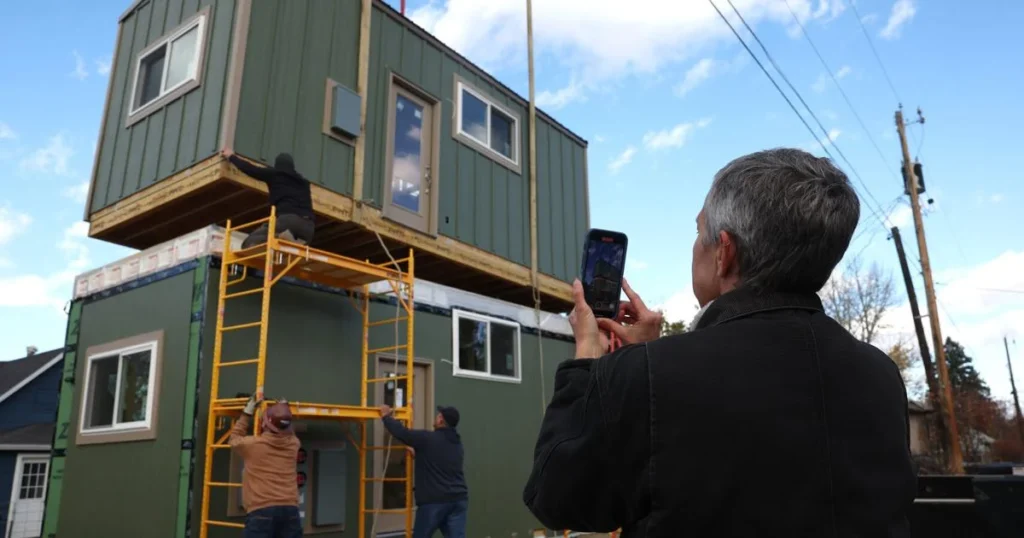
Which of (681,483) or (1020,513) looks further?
(1020,513)

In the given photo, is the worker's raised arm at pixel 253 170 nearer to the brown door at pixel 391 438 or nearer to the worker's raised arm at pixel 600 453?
the brown door at pixel 391 438

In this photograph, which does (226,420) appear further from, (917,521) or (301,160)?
(917,521)

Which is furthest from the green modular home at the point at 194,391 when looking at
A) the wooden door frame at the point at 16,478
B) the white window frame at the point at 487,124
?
the wooden door frame at the point at 16,478

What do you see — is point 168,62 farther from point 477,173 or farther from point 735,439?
point 735,439

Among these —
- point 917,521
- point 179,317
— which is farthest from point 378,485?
point 917,521

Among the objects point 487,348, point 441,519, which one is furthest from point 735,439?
point 487,348

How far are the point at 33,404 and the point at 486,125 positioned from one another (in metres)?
18.7

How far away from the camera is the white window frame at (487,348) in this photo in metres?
10.5

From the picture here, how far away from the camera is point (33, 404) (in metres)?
22.9

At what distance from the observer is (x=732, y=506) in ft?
4.06

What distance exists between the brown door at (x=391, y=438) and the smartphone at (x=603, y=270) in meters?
6.90

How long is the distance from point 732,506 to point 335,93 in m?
9.60

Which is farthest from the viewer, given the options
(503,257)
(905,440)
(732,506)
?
(503,257)

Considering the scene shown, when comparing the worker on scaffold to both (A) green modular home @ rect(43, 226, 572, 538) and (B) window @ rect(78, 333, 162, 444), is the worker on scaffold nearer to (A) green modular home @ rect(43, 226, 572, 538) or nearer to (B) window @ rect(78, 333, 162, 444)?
(A) green modular home @ rect(43, 226, 572, 538)
